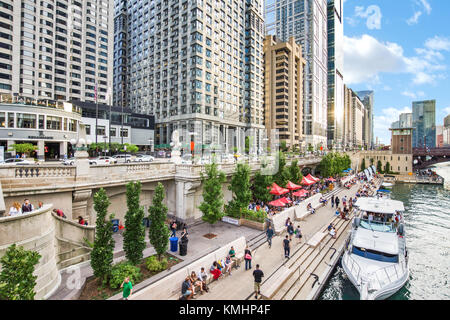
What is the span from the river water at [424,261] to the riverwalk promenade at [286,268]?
3.26 feet

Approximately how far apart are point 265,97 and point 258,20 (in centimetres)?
3176

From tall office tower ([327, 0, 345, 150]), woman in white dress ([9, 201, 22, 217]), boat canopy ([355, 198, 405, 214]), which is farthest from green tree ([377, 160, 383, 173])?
woman in white dress ([9, 201, 22, 217])

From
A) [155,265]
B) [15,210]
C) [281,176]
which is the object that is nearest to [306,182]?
[281,176]

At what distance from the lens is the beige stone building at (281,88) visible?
105 m

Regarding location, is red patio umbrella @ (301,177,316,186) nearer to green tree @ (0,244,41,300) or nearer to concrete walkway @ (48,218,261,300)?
concrete walkway @ (48,218,261,300)

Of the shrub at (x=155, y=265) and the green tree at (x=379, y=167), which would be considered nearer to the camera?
the shrub at (x=155, y=265)

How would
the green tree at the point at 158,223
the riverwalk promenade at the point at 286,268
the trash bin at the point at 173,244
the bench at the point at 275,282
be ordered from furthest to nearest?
the trash bin at the point at 173,244
the green tree at the point at 158,223
the riverwalk promenade at the point at 286,268
the bench at the point at 275,282

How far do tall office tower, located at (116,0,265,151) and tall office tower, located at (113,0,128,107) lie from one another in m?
2.43

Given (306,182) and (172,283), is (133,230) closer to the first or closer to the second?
(172,283)

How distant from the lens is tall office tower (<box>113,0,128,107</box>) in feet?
300

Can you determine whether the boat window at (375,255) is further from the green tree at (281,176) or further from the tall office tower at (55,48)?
the tall office tower at (55,48)

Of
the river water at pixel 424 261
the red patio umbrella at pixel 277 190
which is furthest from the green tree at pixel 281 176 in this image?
the river water at pixel 424 261

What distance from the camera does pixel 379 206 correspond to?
20812 mm
